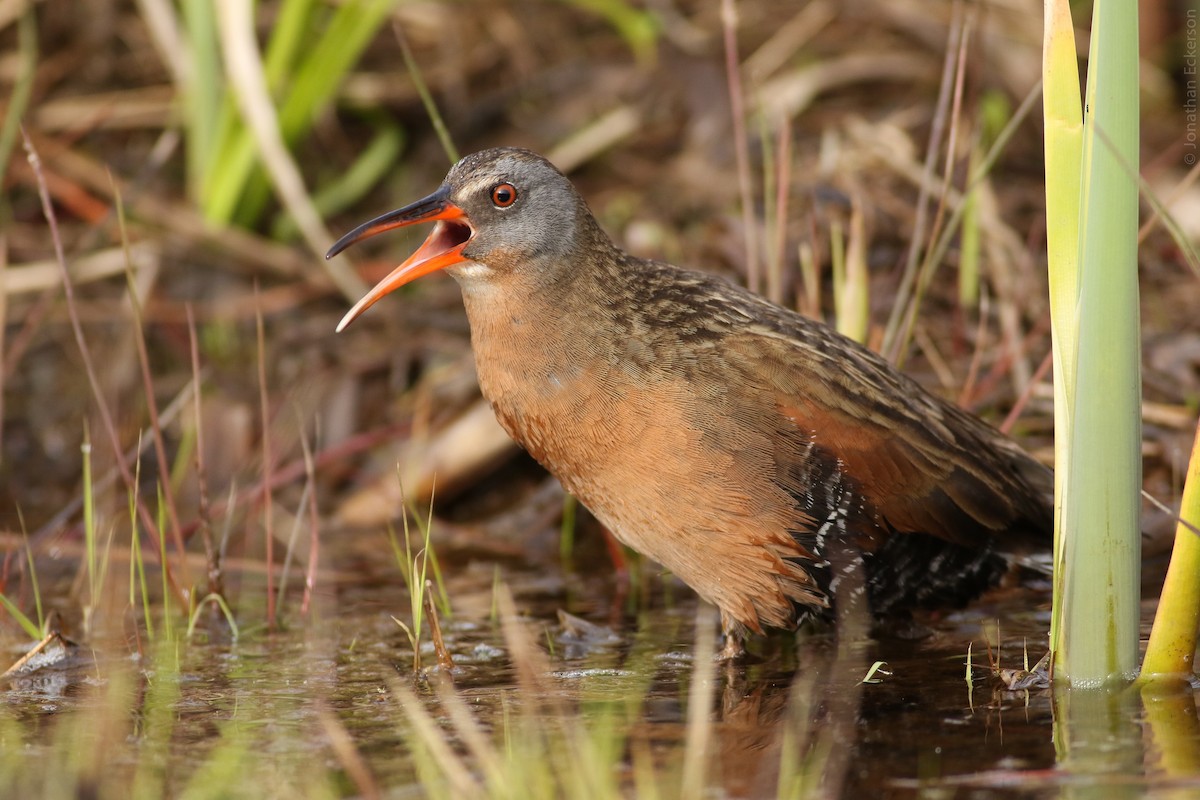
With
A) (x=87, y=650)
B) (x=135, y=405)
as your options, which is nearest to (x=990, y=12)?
(x=135, y=405)

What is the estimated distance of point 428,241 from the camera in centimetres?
367

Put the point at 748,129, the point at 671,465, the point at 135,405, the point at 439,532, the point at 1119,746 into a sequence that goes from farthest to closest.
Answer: the point at 748,129 → the point at 135,405 → the point at 439,532 → the point at 671,465 → the point at 1119,746

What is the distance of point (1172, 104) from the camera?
6699mm

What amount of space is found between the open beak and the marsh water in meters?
0.84

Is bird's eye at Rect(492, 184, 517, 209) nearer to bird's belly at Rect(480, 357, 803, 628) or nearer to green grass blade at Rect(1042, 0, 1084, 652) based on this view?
bird's belly at Rect(480, 357, 803, 628)

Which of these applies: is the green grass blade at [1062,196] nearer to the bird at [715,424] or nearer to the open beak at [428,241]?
the bird at [715,424]

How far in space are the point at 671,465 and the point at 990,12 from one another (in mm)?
4198

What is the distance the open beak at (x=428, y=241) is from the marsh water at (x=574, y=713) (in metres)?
0.84

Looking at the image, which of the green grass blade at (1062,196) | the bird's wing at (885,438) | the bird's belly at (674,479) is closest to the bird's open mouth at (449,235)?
the bird's belly at (674,479)

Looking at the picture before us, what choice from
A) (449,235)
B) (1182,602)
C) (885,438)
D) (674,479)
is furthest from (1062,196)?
(449,235)

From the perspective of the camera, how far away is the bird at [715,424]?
3.35 meters

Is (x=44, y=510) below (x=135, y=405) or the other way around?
below

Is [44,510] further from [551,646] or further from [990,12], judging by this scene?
[990,12]

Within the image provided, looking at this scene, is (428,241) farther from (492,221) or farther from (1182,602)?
(1182,602)
